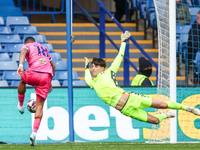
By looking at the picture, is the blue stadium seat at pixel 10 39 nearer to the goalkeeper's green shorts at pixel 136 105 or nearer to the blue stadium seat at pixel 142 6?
the blue stadium seat at pixel 142 6

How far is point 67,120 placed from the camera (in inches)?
344

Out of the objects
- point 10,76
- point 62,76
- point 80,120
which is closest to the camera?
point 80,120

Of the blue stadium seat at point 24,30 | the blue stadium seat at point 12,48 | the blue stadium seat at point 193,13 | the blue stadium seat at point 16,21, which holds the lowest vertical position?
the blue stadium seat at point 12,48

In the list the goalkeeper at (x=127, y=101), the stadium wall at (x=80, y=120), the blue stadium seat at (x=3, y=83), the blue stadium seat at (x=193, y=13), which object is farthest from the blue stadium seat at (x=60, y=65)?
the goalkeeper at (x=127, y=101)

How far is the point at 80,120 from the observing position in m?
8.77

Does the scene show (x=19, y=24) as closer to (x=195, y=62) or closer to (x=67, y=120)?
(x=67, y=120)

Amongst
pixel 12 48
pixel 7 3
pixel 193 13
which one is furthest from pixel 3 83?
pixel 193 13

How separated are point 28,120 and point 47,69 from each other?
201cm

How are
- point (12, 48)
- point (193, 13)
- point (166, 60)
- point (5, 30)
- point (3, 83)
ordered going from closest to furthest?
point (166, 60) → point (3, 83) → point (12, 48) → point (193, 13) → point (5, 30)

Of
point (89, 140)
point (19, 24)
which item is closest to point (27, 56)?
point (89, 140)

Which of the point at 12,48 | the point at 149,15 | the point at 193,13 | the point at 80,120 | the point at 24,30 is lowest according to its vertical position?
the point at 80,120

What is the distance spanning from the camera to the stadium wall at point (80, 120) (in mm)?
8719

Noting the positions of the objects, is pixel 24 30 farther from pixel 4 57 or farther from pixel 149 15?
pixel 149 15

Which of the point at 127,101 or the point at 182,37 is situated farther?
the point at 182,37
